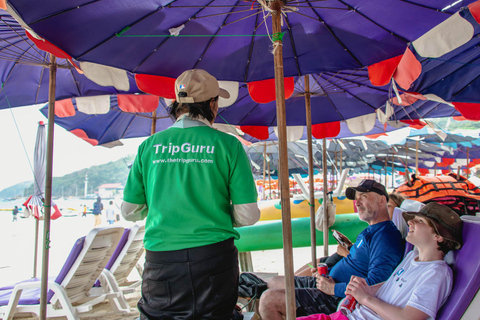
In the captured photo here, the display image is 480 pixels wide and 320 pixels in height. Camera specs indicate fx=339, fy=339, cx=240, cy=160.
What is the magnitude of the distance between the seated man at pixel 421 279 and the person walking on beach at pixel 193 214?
783 millimetres

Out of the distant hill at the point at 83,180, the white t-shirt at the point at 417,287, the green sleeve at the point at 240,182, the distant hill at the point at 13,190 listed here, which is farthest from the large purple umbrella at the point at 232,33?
the distant hill at the point at 13,190

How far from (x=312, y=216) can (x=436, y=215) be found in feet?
6.64

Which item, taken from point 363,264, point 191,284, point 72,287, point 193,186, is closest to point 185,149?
point 193,186

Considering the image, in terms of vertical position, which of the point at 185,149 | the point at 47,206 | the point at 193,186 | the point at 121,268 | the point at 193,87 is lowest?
the point at 121,268

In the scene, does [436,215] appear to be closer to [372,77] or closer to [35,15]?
[372,77]

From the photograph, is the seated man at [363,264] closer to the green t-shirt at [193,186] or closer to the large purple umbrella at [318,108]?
the green t-shirt at [193,186]

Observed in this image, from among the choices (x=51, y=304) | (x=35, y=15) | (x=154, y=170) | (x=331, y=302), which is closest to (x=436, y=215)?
(x=331, y=302)

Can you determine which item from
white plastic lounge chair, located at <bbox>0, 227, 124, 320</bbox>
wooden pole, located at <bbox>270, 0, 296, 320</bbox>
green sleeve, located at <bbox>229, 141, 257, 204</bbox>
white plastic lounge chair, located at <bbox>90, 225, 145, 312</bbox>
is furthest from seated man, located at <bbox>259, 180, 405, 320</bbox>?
white plastic lounge chair, located at <bbox>90, 225, 145, 312</bbox>

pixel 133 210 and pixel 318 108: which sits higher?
pixel 318 108

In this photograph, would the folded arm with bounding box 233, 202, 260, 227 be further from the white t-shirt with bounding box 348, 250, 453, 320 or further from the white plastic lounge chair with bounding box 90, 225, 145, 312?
the white plastic lounge chair with bounding box 90, 225, 145, 312

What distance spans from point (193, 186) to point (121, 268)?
354cm

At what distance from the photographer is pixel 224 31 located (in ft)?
8.09

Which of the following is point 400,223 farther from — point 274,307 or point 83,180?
point 83,180

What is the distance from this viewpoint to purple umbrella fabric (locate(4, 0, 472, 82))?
204cm
